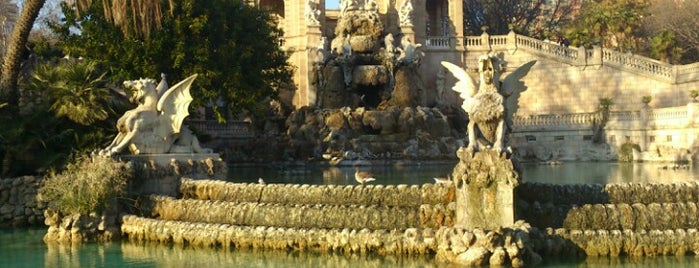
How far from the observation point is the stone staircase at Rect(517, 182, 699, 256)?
1380 cm

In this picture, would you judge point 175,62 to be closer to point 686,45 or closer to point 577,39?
point 577,39

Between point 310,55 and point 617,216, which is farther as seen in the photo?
point 310,55

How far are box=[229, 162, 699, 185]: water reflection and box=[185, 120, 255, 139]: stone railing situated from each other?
196 inches

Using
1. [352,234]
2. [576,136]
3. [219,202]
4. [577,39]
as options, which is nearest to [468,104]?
[352,234]

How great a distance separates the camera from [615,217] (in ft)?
48.2

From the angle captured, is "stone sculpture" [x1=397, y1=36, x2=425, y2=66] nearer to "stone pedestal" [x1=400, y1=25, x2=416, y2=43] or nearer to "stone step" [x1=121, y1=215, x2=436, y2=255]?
"stone pedestal" [x1=400, y1=25, x2=416, y2=43]

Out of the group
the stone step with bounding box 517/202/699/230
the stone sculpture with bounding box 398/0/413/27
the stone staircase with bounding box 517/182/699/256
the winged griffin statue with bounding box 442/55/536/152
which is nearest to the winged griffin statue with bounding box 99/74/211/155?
the winged griffin statue with bounding box 442/55/536/152

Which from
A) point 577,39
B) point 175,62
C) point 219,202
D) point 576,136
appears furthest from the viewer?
point 577,39

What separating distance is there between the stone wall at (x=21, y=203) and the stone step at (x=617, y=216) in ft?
37.8

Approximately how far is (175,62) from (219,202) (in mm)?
12040

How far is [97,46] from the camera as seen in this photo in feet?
92.5

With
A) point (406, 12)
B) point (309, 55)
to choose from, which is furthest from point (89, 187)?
point (406, 12)

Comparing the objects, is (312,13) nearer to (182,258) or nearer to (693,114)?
(693,114)

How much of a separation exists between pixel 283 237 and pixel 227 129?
26254mm
